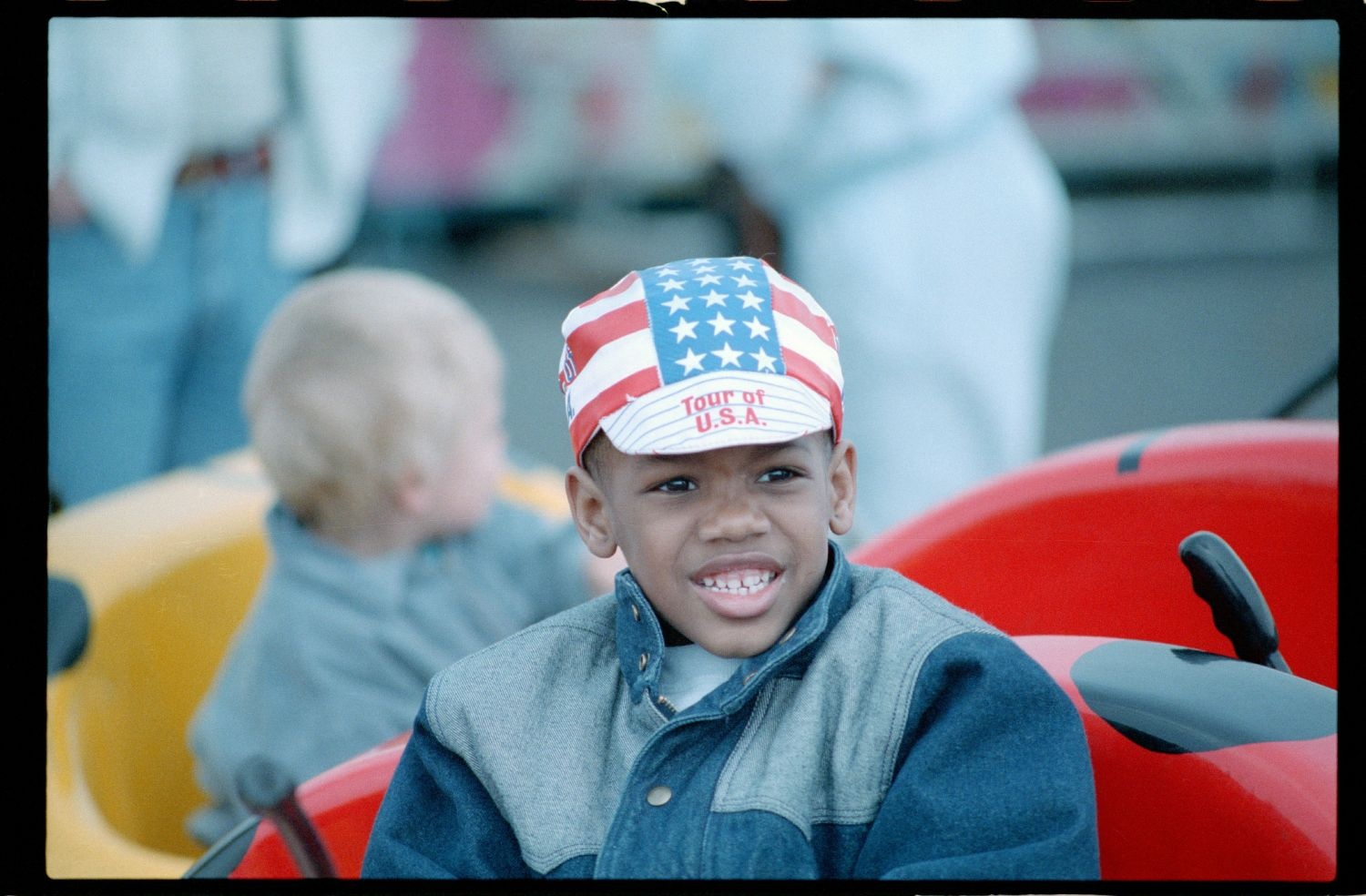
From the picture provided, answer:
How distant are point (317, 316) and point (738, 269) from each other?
3.15 feet

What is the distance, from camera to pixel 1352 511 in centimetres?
131

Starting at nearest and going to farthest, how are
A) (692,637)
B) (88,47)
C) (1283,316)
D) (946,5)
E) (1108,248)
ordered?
(692,637) < (946,5) < (88,47) < (1283,316) < (1108,248)

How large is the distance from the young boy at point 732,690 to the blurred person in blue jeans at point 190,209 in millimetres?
1042

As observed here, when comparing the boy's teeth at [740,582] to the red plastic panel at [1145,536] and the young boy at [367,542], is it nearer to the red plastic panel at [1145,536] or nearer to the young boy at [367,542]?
the red plastic panel at [1145,536]

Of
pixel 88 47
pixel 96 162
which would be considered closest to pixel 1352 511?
pixel 88 47

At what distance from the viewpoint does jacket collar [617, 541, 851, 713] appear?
106 cm

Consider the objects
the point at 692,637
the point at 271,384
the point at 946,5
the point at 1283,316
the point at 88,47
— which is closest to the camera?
the point at 692,637

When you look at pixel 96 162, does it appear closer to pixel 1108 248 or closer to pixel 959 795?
pixel 959 795

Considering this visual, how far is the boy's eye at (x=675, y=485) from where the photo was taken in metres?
1.08

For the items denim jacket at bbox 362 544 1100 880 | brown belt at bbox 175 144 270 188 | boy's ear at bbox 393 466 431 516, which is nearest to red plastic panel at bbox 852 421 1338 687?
denim jacket at bbox 362 544 1100 880

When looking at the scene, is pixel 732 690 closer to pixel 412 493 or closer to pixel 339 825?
pixel 339 825

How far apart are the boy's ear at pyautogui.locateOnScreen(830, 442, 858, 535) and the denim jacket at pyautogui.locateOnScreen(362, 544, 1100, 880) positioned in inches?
1.0

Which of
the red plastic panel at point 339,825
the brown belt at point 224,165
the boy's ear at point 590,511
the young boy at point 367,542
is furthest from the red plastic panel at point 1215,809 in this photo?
the brown belt at point 224,165

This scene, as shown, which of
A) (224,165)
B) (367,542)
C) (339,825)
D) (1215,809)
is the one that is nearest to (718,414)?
(1215,809)
